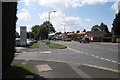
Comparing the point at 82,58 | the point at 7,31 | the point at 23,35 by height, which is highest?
the point at 7,31

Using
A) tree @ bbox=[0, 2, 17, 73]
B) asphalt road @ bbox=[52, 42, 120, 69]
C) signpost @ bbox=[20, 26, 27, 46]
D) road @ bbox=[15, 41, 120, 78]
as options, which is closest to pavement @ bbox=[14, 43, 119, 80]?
road @ bbox=[15, 41, 120, 78]

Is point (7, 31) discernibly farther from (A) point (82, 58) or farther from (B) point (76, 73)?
(A) point (82, 58)

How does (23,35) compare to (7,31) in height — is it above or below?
below

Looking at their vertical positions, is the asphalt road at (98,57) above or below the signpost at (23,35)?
below

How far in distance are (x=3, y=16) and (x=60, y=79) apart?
3688 millimetres

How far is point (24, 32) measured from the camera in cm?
5188

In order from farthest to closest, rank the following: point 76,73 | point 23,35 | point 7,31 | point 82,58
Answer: point 23,35 < point 82,58 < point 7,31 < point 76,73

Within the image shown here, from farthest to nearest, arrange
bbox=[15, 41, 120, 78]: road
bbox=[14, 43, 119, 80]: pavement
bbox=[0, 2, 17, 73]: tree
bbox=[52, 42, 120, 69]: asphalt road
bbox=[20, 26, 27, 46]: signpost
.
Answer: bbox=[20, 26, 27, 46]: signpost → bbox=[52, 42, 120, 69]: asphalt road → bbox=[15, 41, 120, 78]: road → bbox=[0, 2, 17, 73]: tree → bbox=[14, 43, 119, 80]: pavement

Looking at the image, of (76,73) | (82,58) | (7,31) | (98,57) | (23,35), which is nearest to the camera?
Answer: (76,73)

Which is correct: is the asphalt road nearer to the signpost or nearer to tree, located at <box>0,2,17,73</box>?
tree, located at <box>0,2,17,73</box>

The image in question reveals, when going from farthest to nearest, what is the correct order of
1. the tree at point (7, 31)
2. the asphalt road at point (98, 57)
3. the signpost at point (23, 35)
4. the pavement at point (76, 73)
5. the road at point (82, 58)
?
the signpost at point (23, 35)
the asphalt road at point (98, 57)
the road at point (82, 58)
the tree at point (7, 31)
the pavement at point (76, 73)

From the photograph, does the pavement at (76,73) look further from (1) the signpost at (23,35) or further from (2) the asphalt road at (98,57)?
(1) the signpost at (23,35)

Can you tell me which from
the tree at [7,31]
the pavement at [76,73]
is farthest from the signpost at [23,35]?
the tree at [7,31]

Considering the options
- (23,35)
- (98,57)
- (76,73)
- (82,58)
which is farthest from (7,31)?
(23,35)
